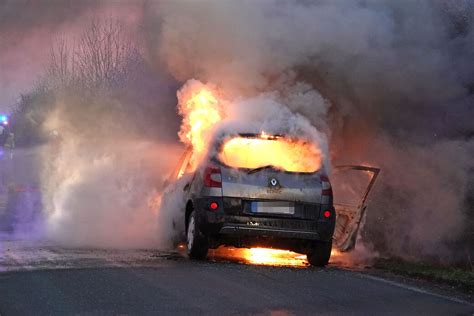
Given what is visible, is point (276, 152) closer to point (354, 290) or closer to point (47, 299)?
point (354, 290)

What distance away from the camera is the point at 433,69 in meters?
10.0

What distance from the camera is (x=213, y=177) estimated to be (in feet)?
25.5

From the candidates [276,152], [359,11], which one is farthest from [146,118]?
[276,152]

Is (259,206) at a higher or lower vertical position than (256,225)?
higher

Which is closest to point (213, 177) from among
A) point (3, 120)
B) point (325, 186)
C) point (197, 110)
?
point (325, 186)

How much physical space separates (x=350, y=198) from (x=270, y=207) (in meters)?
2.40

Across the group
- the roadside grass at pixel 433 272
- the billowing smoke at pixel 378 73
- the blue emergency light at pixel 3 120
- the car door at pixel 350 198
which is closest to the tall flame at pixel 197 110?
the billowing smoke at pixel 378 73

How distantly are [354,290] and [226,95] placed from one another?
175 inches

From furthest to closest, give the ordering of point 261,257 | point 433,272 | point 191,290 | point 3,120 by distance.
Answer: point 3,120
point 261,257
point 433,272
point 191,290

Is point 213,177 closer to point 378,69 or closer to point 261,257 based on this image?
point 261,257

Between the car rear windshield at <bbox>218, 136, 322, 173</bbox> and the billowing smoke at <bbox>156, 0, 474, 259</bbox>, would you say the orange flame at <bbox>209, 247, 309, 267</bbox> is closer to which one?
the car rear windshield at <bbox>218, 136, 322, 173</bbox>

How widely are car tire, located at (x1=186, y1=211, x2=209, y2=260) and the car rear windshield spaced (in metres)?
0.85

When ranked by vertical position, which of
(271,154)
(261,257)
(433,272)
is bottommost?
(433,272)

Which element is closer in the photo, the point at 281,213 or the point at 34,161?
the point at 281,213
